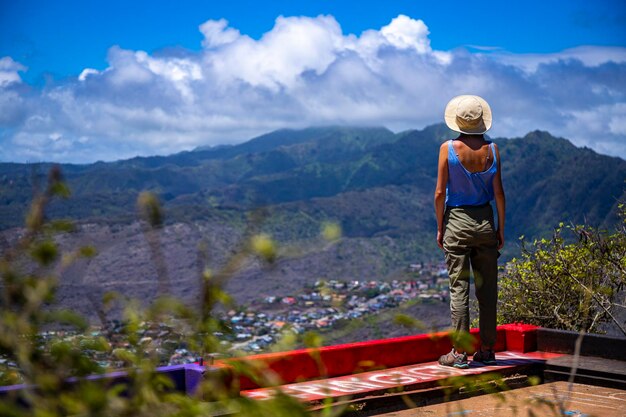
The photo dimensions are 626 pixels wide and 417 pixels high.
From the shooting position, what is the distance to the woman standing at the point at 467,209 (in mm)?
6812

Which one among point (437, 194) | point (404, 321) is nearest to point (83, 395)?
point (404, 321)

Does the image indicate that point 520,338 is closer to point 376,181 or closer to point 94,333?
point 94,333

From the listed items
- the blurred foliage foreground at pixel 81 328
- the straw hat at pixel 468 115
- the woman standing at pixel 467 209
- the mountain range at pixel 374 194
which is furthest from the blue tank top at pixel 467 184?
the mountain range at pixel 374 194

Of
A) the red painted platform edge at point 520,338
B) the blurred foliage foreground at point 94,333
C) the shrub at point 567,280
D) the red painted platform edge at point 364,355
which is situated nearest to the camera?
the blurred foliage foreground at point 94,333

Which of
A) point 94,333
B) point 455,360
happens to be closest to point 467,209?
point 455,360

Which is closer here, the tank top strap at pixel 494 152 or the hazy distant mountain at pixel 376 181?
the tank top strap at pixel 494 152

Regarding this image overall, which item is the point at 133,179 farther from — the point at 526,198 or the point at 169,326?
the point at 169,326

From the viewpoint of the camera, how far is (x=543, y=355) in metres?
7.83

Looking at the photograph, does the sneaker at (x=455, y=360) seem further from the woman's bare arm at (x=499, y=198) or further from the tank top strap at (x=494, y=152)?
the tank top strap at (x=494, y=152)

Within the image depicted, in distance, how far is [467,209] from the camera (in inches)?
270

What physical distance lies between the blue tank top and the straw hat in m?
0.18

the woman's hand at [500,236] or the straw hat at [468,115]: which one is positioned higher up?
the straw hat at [468,115]

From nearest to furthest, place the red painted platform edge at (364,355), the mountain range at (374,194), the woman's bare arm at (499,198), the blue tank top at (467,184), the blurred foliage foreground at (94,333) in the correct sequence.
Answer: the blurred foliage foreground at (94,333) < the red painted platform edge at (364,355) < the blue tank top at (467,184) < the woman's bare arm at (499,198) < the mountain range at (374,194)

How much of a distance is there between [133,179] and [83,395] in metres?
115
